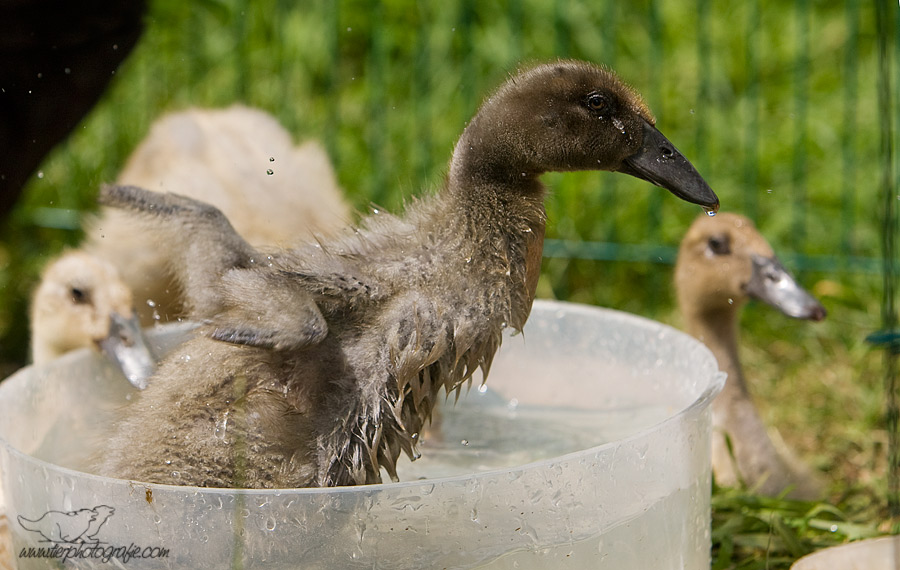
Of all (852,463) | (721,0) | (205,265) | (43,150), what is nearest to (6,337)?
(43,150)

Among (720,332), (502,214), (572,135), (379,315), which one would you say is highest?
(572,135)

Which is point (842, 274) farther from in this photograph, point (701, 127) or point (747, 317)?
point (701, 127)

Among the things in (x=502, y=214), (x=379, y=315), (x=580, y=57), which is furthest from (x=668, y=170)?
(x=580, y=57)

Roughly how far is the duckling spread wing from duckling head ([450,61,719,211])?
352 millimetres

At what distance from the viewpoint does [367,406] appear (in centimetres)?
160

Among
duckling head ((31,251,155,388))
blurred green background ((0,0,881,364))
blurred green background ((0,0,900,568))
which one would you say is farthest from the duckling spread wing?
blurred green background ((0,0,881,364))

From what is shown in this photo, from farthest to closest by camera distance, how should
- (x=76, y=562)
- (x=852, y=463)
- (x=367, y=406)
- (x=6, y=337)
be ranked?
(x=6, y=337), (x=852, y=463), (x=367, y=406), (x=76, y=562)

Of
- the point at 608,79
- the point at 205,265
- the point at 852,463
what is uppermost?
the point at 608,79

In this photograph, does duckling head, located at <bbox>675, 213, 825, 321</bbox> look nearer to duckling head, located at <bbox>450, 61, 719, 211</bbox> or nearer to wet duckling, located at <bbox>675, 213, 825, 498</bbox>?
wet duckling, located at <bbox>675, 213, 825, 498</bbox>

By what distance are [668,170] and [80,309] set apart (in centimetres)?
148

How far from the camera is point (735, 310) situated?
291 cm

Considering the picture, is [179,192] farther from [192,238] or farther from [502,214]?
[502,214]

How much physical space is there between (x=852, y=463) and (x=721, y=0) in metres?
2.86

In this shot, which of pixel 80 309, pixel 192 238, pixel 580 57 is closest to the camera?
pixel 192 238
